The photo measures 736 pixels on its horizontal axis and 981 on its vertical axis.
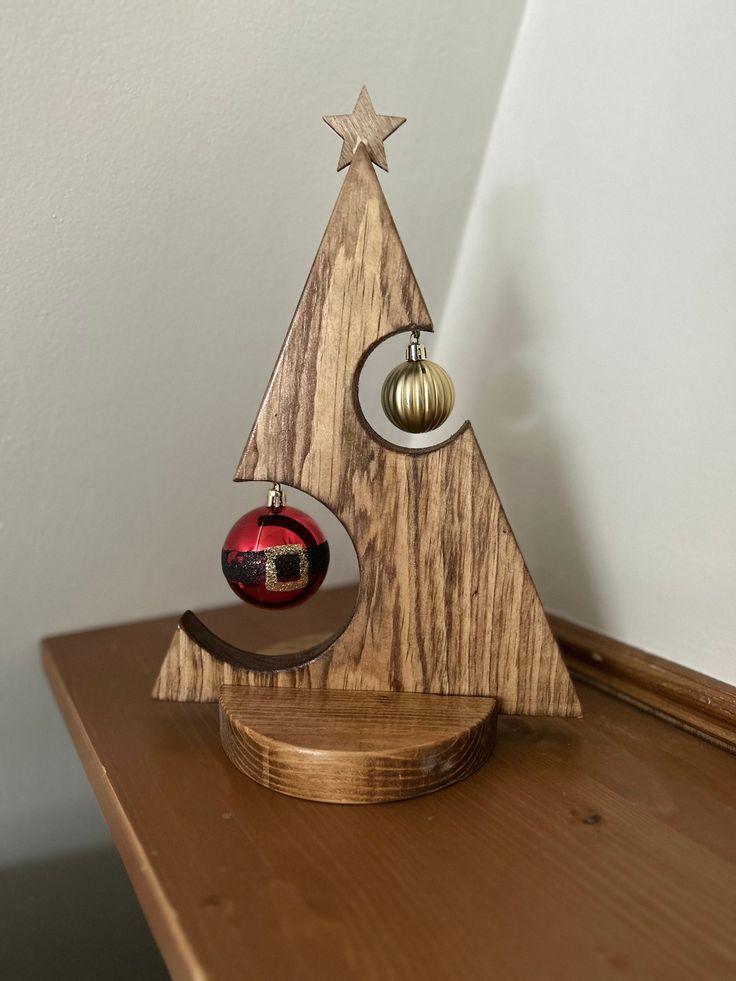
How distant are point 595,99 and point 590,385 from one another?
0.76ft

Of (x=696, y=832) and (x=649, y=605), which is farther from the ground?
(x=649, y=605)

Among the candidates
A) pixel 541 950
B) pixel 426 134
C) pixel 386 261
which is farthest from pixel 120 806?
pixel 426 134

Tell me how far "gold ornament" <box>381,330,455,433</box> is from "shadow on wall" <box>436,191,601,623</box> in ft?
0.61

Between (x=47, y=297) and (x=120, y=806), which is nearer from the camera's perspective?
(x=120, y=806)

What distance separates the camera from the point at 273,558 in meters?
0.58

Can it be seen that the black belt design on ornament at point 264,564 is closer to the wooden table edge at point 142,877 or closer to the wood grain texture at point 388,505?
the wood grain texture at point 388,505

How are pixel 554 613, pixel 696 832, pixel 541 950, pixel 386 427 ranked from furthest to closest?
pixel 386 427, pixel 554 613, pixel 696 832, pixel 541 950

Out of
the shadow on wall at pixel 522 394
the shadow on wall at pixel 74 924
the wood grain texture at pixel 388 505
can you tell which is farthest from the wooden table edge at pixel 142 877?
the shadow on wall at pixel 522 394

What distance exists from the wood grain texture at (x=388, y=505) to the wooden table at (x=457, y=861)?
0.07 meters

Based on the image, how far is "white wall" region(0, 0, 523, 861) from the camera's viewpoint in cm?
61

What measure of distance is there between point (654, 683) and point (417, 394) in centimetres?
30

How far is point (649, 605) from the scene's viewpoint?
66 centimetres

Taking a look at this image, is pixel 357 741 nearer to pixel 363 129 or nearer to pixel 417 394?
pixel 417 394

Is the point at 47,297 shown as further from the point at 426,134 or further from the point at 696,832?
the point at 696,832
